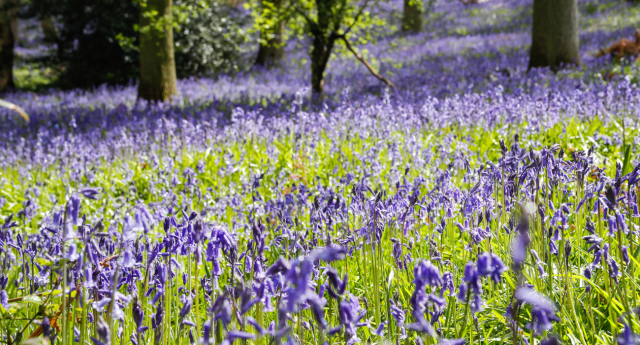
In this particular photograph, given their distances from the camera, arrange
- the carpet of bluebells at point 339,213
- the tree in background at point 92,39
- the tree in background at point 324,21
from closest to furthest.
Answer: the carpet of bluebells at point 339,213 → the tree in background at point 324,21 → the tree in background at point 92,39

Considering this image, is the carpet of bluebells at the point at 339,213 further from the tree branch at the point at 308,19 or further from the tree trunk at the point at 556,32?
the tree branch at the point at 308,19

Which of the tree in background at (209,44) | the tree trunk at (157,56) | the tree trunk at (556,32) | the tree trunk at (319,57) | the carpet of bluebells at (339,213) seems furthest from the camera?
the tree in background at (209,44)

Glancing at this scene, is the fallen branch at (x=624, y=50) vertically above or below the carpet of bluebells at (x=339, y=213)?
above

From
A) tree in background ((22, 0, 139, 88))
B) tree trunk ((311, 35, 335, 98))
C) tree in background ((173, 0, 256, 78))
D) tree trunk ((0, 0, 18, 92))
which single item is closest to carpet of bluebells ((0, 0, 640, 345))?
tree trunk ((311, 35, 335, 98))

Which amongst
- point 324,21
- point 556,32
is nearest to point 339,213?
point 324,21

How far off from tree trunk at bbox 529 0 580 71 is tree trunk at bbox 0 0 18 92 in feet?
49.1

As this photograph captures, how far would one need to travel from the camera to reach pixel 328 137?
6098 mm

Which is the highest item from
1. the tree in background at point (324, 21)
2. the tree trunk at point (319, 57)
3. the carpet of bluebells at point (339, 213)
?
the tree in background at point (324, 21)

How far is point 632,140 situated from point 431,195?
3.03m

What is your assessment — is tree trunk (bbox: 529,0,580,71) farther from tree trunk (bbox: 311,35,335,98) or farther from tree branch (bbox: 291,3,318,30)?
tree branch (bbox: 291,3,318,30)

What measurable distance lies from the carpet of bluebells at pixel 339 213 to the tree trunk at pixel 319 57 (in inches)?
25.2

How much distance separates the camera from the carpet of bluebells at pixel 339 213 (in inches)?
59.9

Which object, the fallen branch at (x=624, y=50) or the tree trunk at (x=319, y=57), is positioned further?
the fallen branch at (x=624, y=50)

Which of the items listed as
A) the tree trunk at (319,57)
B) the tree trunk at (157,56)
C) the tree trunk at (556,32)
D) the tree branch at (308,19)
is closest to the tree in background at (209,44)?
the tree trunk at (157,56)
